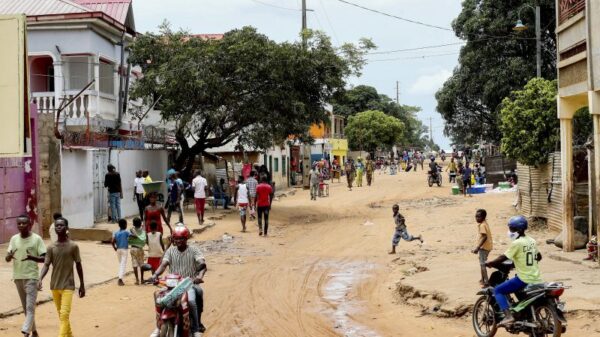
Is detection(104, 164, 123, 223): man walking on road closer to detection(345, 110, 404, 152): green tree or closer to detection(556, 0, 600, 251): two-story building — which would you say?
detection(556, 0, 600, 251): two-story building

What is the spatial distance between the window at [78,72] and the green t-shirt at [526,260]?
1969 cm

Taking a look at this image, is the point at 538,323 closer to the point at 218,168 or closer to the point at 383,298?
the point at 383,298

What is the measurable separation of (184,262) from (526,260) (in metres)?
3.97

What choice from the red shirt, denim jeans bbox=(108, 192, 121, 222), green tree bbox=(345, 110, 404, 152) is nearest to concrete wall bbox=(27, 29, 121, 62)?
denim jeans bbox=(108, 192, 121, 222)

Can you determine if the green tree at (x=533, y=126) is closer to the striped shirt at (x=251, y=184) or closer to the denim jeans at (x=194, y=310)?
the striped shirt at (x=251, y=184)

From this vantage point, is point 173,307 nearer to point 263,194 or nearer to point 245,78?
point 263,194

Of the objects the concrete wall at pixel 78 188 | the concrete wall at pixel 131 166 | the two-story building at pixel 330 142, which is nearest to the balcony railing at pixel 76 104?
the concrete wall at pixel 131 166

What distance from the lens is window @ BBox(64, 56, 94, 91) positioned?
25.7 meters

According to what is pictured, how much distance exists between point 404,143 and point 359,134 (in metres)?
29.5

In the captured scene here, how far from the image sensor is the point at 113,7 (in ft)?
93.8

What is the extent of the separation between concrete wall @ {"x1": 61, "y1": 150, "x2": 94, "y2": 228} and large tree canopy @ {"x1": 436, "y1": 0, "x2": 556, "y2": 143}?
76.7 ft

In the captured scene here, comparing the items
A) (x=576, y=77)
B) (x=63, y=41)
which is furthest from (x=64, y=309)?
(x=63, y=41)

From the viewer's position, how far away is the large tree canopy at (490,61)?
3909 cm

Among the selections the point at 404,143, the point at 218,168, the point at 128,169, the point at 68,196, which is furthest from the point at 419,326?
the point at 404,143
